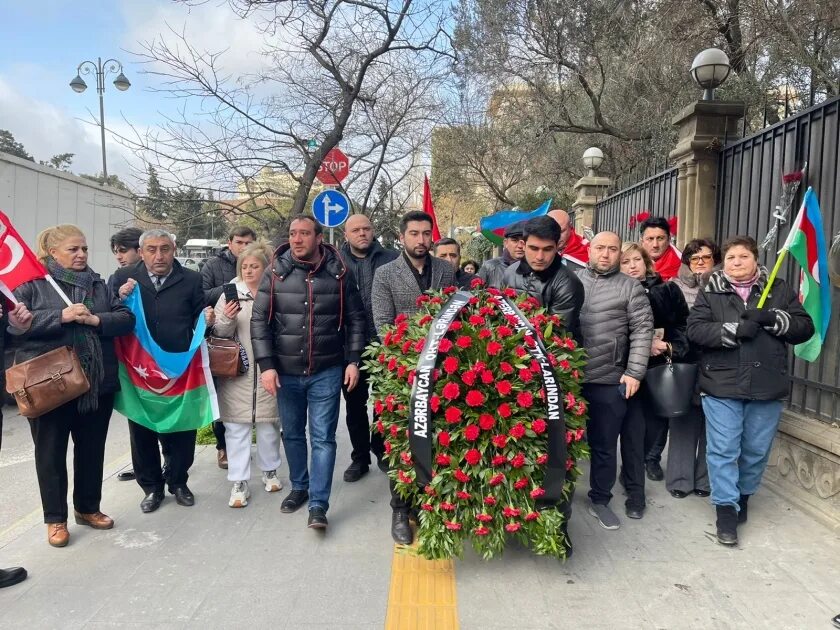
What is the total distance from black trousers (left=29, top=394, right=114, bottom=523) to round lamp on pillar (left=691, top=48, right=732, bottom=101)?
6513mm

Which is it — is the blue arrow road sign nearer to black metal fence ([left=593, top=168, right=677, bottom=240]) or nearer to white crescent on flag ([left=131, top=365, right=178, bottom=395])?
black metal fence ([left=593, top=168, right=677, bottom=240])

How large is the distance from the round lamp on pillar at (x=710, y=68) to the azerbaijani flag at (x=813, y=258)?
10.9ft

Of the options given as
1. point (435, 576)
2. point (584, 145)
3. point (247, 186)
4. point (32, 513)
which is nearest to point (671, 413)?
point (435, 576)

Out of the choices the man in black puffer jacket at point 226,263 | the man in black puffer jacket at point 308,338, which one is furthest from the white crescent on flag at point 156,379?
the man in black puffer jacket at point 226,263

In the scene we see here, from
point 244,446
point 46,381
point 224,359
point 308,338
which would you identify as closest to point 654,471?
point 308,338

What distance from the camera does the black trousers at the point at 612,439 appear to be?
4121mm

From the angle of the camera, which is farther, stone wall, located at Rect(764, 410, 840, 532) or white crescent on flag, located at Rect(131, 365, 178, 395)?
white crescent on flag, located at Rect(131, 365, 178, 395)

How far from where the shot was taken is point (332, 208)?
9.33 m

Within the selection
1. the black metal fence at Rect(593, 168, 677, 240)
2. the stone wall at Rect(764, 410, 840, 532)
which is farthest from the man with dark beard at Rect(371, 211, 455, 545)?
the black metal fence at Rect(593, 168, 677, 240)

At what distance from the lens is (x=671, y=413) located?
429 cm

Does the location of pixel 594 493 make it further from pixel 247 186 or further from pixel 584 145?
pixel 584 145

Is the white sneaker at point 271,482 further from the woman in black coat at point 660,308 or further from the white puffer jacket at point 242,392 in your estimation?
the woman in black coat at point 660,308

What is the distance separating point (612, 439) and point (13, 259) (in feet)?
12.7

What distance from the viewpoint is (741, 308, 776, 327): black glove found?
12.1ft
